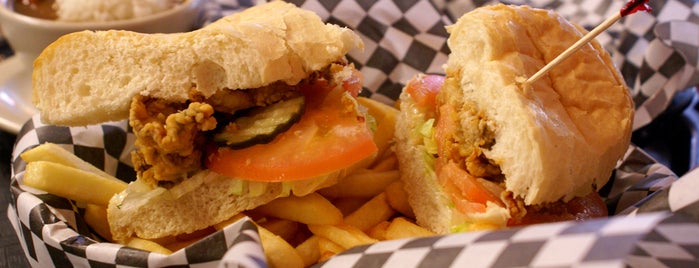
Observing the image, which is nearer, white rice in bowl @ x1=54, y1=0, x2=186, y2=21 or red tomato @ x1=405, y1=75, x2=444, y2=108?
red tomato @ x1=405, y1=75, x2=444, y2=108

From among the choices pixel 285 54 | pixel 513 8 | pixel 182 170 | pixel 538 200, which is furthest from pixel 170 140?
pixel 513 8

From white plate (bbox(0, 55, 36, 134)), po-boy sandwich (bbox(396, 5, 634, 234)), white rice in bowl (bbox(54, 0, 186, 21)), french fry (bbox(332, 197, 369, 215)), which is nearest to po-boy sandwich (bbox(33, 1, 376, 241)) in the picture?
french fry (bbox(332, 197, 369, 215))

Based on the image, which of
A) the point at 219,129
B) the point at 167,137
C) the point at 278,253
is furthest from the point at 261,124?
the point at 278,253

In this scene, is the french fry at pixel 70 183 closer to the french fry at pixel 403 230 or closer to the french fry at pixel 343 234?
the french fry at pixel 343 234

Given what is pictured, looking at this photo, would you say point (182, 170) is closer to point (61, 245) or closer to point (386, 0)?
point (61, 245)

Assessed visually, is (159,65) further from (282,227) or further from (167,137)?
(282,227)

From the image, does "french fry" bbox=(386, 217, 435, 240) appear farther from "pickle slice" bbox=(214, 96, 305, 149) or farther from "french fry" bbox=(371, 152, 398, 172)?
"pickle slice" bbox=(214, 96, 305, 149)

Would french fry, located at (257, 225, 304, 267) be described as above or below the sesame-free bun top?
below
